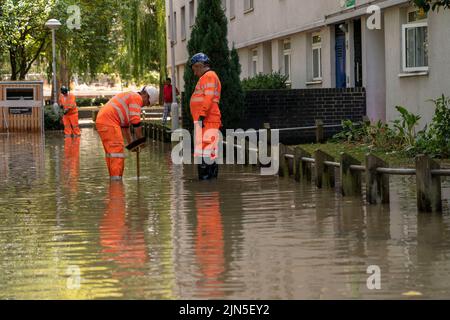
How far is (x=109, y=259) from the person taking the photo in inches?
356

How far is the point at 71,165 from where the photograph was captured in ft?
69.8

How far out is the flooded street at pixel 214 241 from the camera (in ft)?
25.2

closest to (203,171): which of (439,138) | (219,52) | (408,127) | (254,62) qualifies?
(439,138)

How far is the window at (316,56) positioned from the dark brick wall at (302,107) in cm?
375

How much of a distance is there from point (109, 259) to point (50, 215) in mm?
3618

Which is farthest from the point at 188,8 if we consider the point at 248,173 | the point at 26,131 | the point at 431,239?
the point at 431,239

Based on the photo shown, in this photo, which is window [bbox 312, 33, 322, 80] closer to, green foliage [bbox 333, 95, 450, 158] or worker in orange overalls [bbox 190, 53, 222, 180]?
green foliage [bbox 333, 95, 450, 158]

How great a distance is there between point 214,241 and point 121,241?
0.83 m

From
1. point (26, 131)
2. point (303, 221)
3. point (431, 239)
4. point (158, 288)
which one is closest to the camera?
point (158, 288)

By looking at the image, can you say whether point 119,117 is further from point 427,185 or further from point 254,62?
point 254,62

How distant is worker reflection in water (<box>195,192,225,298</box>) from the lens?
773 centimetres

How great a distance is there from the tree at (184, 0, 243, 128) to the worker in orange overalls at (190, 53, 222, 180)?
7.71 m

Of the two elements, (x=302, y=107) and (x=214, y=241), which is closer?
(x=214, y=241)
